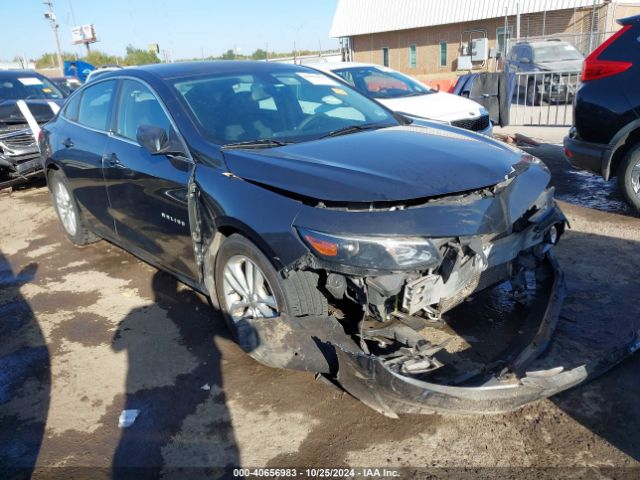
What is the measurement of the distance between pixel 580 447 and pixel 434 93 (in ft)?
23.2

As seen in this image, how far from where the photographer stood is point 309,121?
12.6ft

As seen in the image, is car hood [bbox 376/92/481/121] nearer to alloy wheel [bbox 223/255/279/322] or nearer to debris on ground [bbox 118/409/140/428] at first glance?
alloy wheel [bbox 223/255/279/322]

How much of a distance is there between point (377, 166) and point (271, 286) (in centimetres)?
86

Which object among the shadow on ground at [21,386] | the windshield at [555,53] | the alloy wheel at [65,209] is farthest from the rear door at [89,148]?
the windshield at [555,53]

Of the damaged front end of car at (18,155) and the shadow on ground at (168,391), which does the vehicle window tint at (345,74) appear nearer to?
the damaged front end of car at (18,155)

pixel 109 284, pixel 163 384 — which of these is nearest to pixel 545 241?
pixel 163 384

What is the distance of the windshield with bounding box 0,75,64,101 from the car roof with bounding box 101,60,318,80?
19.8ft

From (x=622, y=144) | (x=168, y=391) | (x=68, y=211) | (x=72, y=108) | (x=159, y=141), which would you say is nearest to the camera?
(x=168, y=391)

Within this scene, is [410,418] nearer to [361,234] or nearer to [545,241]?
[361,234]

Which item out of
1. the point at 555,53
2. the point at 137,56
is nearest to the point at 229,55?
the point at 137,56

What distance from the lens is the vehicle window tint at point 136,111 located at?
3779mm

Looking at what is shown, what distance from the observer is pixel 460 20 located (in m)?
29.3

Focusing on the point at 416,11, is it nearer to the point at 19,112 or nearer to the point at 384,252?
the point at 19,112

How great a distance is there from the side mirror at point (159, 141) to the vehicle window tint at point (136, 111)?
0.34 feet
